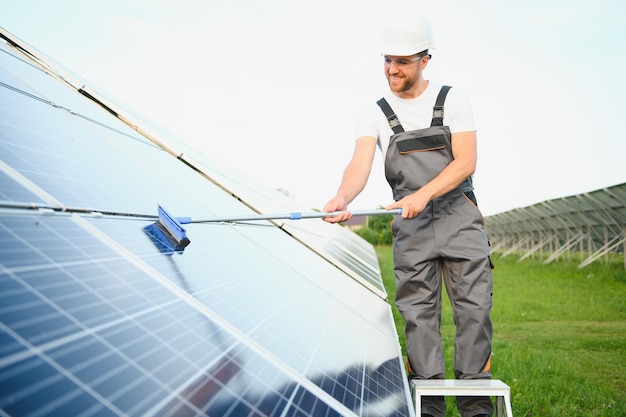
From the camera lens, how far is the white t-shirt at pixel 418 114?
3150 millimetres

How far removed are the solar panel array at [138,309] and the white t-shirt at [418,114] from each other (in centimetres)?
94

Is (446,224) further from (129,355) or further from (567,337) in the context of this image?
(567,337)

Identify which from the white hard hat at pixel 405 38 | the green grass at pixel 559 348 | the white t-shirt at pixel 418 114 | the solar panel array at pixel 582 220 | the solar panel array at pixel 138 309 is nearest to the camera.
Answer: the solar panel array at pixel 138 309

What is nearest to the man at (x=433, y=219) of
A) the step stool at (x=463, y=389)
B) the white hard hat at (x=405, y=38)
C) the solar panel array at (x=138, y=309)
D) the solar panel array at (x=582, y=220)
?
the white hard hat at (x=405, y=38)

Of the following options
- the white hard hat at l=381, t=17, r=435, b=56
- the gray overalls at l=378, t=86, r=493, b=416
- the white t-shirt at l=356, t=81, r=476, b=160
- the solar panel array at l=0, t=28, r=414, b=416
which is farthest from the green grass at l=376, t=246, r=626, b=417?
the white hard hat at l=381, t=17, r=435, b=56

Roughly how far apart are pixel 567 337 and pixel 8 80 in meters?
6.29

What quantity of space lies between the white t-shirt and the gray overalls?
2.0 inches

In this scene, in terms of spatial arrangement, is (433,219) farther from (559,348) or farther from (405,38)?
(559,348)

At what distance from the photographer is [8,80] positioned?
134 inches

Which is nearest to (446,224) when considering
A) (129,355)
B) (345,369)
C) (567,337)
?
(345,369)

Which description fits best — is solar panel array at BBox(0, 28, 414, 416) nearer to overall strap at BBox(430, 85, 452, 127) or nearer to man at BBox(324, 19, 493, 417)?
man at BBox(324, 19, 493, 417)

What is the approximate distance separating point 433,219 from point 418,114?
575mm

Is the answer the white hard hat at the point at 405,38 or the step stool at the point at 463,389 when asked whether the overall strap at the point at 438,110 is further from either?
the step stool at the point at 463,389

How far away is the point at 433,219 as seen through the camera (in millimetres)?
3189
